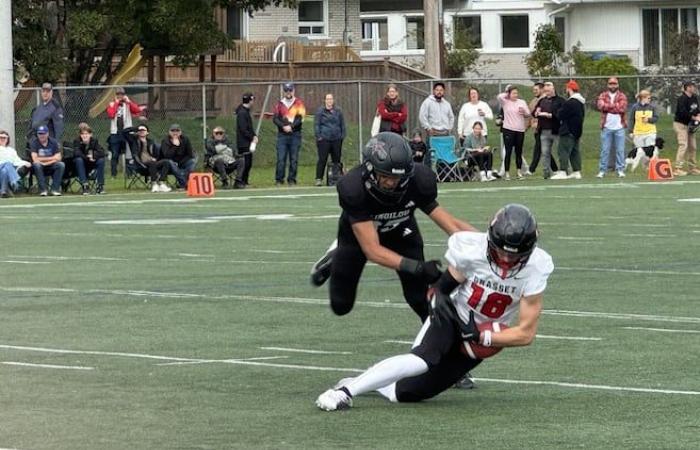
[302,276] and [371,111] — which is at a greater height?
[371,111]

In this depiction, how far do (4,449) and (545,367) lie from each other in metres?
3.83

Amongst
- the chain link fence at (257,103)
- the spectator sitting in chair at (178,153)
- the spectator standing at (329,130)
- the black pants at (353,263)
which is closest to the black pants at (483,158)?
the spectator standing at (329,130)

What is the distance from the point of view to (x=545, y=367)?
10.7m

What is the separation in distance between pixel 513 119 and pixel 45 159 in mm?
8779

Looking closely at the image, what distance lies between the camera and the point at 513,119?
108ft

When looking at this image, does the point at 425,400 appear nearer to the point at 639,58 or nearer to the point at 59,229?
the point at 59,229

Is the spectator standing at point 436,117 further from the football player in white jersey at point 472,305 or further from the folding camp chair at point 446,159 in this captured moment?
the football player in white jersey at point 472,305

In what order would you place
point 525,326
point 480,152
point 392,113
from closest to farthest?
point 525,326
point 392,113
point 480,152

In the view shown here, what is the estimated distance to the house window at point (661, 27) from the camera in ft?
201

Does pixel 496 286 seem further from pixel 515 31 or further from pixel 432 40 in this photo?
pixel 515 31

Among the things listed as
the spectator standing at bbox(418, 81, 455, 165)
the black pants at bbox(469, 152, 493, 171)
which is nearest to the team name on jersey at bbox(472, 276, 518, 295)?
the spectator standing at bbox(418, 81, 455, 165)

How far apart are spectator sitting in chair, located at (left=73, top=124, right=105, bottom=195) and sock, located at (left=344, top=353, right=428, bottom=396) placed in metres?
22.1

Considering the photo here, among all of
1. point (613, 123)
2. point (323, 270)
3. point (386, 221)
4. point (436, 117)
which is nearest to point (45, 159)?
point (436, 117)

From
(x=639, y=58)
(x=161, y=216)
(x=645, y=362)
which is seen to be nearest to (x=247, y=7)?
(x=161, y=216)
